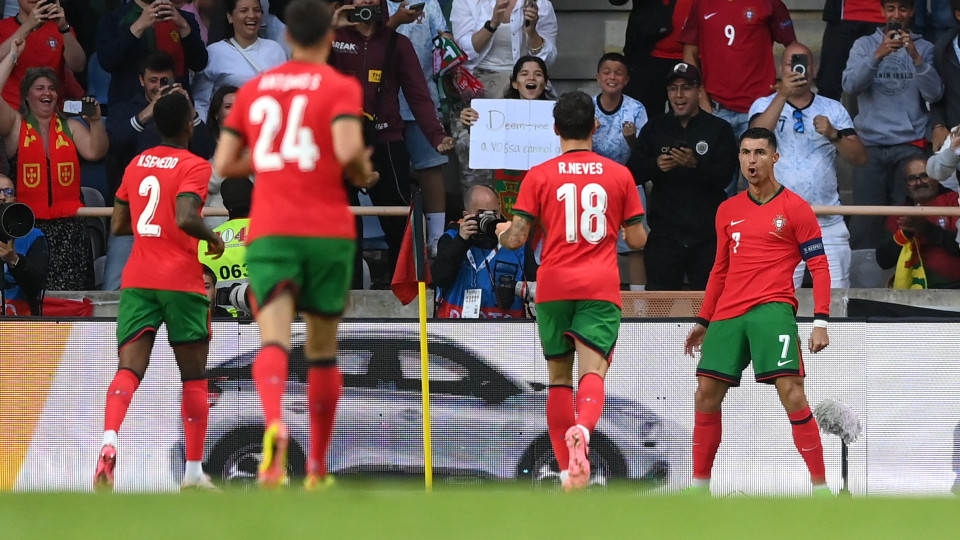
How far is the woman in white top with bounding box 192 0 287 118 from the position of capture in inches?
474

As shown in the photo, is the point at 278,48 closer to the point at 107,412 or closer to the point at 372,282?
the point at 372,282

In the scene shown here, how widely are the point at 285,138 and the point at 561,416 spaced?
2.93 metres

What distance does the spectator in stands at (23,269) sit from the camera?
1059 centimetres

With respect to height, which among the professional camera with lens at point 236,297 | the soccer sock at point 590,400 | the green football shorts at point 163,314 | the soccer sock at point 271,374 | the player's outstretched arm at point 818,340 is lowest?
the soccer sock at point 590,400

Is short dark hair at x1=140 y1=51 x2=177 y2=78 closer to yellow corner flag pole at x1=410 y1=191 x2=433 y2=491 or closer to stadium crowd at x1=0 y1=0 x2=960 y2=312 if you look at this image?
stadium crowd at x1=0 y1=0 x2=960 y2=312

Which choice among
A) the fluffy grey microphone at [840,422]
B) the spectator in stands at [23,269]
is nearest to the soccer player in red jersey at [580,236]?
the fluffy grey microphone at [840,422]

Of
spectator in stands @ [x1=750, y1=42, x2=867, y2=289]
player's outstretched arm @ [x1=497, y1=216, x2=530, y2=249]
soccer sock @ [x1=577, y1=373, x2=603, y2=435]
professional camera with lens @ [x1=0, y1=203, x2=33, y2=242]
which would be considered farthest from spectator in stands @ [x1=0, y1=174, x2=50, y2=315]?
spectator in stands @ [x1=750, y1=42, x2=867, y2=289]

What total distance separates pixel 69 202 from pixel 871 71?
270 inches

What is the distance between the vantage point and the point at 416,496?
17.1 ft

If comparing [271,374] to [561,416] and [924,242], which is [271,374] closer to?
[561,416]

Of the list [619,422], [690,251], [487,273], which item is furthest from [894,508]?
[690,251]

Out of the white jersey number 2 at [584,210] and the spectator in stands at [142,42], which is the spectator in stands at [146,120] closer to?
the spectator in stands at [142,42]

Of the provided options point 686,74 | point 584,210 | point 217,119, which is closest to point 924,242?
point 686,74

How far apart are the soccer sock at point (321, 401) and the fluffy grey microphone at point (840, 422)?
4648 mm
